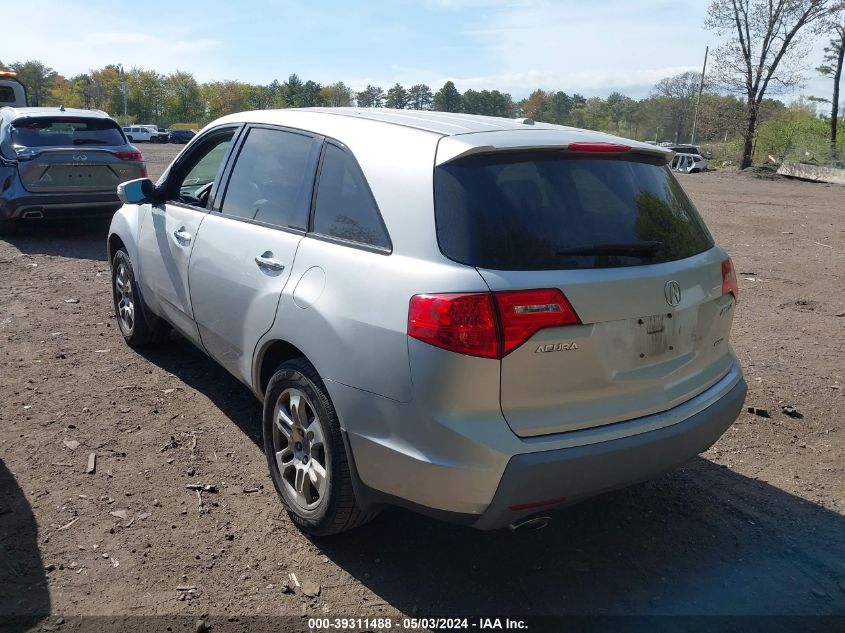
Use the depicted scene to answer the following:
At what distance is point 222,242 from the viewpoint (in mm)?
3971

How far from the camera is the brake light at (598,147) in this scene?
304 centimetres

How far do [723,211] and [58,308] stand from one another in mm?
14096

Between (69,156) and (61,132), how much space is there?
55 cm

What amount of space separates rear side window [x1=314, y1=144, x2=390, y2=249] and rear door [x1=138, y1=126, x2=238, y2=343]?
1.21 m

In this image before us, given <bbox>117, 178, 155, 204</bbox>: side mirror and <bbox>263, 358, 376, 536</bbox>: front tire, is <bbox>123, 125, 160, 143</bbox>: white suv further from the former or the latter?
<bbox>263, 358, 376, 536</bbox>: front tire

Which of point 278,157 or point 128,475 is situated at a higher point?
point 278,157

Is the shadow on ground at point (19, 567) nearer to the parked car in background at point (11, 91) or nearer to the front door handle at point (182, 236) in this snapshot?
the front door handle at point (182, 236)

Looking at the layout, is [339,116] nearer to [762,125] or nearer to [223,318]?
[223,318]

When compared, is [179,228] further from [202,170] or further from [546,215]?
[546,215]

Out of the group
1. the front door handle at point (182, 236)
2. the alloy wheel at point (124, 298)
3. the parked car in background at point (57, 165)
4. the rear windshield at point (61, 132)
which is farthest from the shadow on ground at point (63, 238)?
the front door handle at point (182, 236)

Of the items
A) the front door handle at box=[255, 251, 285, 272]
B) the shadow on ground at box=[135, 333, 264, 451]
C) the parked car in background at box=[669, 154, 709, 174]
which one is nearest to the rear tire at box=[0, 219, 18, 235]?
the shadow on ground at box=[135, 333, 264, 451]

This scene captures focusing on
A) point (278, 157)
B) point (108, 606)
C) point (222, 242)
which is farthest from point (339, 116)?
point (108, 606)

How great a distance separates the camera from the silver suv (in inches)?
103

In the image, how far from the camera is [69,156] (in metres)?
9.85
